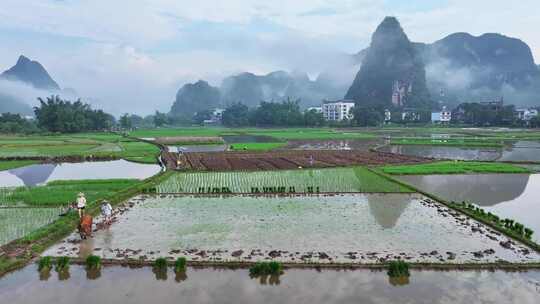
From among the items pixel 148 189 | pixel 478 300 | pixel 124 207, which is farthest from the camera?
pixel 148 189

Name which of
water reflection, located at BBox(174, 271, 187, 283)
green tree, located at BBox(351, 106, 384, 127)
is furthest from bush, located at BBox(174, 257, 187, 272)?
green tree, located at BBox(351, 106, 384, 127)

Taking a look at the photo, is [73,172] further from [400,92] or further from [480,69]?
[480,69]

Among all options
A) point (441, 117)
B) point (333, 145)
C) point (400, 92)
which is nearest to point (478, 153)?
point (333, 145)

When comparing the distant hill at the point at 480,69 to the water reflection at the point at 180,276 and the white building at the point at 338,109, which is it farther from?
the water reflection at the point at 180,276

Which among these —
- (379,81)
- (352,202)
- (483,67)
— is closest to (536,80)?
(483,67)

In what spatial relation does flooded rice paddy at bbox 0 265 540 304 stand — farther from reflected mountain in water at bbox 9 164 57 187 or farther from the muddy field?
the muddy field

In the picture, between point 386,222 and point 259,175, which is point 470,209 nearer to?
point 386,222
